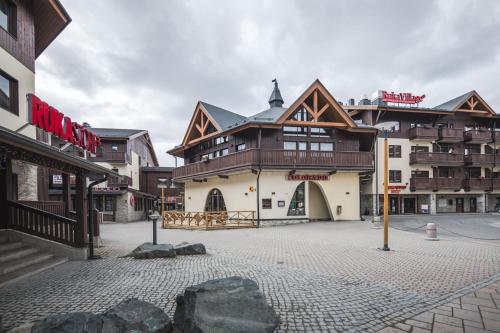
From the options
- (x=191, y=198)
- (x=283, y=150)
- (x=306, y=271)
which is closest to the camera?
(x=306, y=271)

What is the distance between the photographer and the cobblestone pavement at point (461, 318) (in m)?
4.18

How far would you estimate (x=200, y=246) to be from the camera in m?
9.83

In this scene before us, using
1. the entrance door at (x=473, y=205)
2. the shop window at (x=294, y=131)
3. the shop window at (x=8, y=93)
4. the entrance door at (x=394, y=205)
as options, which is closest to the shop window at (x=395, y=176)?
the entrance door at (x=394, y=205)

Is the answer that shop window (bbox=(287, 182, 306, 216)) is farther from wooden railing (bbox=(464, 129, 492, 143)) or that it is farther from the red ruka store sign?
wooden railing (bbox=(464, 129, 492, 143))

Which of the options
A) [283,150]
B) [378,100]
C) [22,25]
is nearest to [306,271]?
[283,150]

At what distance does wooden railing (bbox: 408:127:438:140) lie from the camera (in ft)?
97.3

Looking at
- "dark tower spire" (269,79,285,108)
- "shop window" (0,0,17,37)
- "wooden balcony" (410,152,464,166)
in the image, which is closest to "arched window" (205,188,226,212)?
"dark tower spire" (269,79,285,108)

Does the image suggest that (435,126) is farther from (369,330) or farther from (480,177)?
(369,330)

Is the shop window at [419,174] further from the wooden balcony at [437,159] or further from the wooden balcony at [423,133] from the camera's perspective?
the wooden balcony at [423,133]

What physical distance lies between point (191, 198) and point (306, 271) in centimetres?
2085

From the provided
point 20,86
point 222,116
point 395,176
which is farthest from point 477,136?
point 20,86

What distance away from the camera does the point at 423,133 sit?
29828mm

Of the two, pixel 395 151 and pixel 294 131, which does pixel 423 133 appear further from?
pixel 294 131

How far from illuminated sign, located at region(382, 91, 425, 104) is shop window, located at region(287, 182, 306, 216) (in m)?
17.1
